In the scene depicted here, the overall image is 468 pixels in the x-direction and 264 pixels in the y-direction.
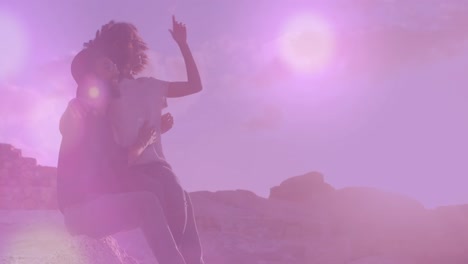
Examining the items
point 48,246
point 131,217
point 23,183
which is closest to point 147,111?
point 131,217

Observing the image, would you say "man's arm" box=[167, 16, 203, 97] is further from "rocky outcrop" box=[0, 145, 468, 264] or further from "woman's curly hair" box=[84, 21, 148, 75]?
"rocky outcrop" box=[0, 145, 468, 264]

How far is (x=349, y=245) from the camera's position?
16031 millimetres

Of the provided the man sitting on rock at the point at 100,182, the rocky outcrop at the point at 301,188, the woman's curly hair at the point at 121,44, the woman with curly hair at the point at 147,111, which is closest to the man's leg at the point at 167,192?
the woman with curly hair at the point at 147,111

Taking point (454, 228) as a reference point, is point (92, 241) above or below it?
below

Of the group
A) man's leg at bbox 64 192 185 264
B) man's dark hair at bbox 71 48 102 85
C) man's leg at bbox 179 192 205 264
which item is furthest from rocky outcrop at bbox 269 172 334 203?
man's leg at bbox 64 192 185 264

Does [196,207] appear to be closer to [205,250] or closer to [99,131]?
[205,250]

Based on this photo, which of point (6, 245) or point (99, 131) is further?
point (6, 245)

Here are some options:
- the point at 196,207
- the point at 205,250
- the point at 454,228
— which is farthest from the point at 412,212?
the point at 205,250

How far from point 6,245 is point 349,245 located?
504 inches

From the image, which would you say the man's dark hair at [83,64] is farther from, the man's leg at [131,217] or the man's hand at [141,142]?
→ the man's leg at [131,217]

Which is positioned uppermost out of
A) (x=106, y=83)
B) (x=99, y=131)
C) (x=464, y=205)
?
(x=464, y=205)

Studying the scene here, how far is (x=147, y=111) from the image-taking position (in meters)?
3.62

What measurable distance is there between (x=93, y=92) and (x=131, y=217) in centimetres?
80

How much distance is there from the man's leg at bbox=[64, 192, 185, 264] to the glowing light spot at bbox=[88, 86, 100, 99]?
63 cm
